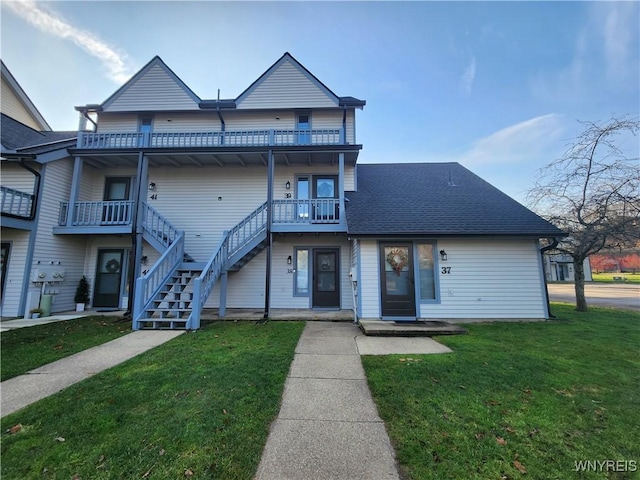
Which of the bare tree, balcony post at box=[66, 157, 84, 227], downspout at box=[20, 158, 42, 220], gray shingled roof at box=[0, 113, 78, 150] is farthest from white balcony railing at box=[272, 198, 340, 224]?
gray shingled roof at box=[0, 113, 78, 150]

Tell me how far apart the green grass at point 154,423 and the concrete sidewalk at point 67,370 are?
0.27 meters

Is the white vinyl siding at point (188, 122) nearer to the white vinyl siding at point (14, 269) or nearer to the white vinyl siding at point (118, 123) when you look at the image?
the white vinyl siding at point (118, 123)

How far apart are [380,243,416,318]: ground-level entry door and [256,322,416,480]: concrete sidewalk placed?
3713 millimetres

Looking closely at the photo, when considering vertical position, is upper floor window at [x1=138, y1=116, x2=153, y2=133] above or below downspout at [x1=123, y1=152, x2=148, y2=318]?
above

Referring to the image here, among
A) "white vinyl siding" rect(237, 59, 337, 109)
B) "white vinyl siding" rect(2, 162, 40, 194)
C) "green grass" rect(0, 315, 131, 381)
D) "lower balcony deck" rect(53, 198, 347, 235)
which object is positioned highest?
"white vinyl siding" rect(237, 59, 337, 109)

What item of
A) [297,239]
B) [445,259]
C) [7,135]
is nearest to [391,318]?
[445,259]

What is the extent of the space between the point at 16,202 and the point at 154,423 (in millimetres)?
10541

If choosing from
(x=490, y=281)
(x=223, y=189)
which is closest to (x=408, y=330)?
(x=490, y=281)

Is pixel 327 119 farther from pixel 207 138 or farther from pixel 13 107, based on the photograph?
pixel 13 107

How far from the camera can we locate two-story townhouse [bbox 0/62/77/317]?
8.16m

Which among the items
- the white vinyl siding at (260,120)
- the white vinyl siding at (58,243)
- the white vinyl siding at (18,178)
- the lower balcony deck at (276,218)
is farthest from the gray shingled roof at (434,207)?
the white vinyl siding at (18,178)

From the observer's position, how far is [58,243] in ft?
30.0

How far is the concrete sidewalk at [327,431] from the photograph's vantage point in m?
2.06

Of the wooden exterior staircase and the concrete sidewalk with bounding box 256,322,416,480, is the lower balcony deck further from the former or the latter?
the concrete sidewalk with bounding box 256,322,416,480
